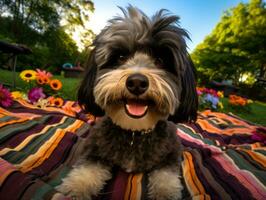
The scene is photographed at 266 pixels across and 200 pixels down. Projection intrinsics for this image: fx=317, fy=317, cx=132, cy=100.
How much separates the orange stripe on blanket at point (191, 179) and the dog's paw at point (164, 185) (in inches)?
6.4

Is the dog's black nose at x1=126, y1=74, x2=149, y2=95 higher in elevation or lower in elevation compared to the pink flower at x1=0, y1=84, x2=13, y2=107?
higher

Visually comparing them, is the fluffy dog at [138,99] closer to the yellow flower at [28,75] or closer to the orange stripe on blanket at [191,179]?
the orange stripe on blanket at [191,179]

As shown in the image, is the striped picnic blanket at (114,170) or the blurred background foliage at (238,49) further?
the blurred background foliage at (238,49)

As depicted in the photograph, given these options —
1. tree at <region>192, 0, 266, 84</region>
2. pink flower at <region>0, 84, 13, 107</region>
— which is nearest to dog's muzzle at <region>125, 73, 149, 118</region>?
pink flower at <region>0, 84, 13, 107</region>

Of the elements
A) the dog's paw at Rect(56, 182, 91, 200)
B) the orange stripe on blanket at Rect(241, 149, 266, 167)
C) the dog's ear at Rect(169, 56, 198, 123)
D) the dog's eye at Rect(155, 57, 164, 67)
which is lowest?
the dog's paw at Rect(56, 182, 91, 200)

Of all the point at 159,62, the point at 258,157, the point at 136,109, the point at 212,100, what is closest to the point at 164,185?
the point at 136,109

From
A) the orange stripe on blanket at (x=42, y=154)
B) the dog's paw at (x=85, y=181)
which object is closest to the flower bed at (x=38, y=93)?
the orange stripe on blanket at (x=42, y=154)

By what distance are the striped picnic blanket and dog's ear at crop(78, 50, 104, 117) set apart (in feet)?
1.72

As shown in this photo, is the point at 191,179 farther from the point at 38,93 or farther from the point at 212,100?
the point at 212,100

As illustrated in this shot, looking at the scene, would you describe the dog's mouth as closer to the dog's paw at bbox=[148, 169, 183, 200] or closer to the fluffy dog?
the fluffy dog

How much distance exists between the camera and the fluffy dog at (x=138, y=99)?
8.02 ft

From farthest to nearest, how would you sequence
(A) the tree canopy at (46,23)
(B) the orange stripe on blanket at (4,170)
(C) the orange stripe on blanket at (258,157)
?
(A) the tree canopy at (46,23), (C) the orange stripe on blanket at (258,157), (B) the orange stripe on blanket at (4,170)

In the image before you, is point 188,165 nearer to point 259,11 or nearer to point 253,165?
point 253,165

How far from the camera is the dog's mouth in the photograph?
255 cm
